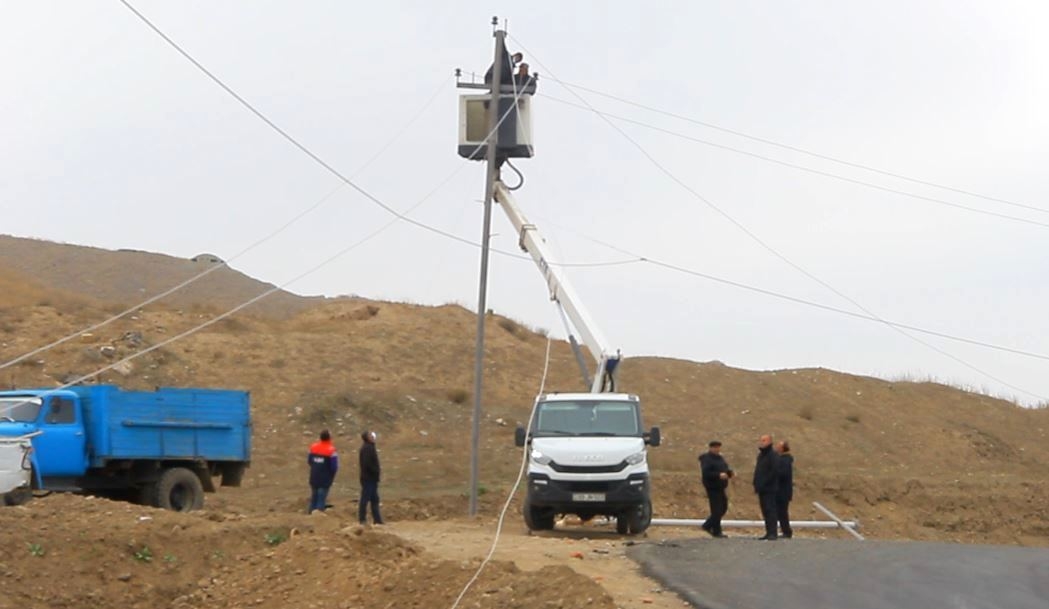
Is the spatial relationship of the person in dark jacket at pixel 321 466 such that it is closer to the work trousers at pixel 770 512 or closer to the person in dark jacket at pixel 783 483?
the work trousers at pixel 770 512

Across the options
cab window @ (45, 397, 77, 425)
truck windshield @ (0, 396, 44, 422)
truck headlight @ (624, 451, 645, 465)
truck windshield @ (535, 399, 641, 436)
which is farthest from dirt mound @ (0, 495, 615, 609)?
truck headlight @ (624, 451, 645, 465)

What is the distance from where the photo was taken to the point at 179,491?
24672 mm

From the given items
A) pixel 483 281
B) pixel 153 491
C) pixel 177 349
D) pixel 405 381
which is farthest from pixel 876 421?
pixel 153 491

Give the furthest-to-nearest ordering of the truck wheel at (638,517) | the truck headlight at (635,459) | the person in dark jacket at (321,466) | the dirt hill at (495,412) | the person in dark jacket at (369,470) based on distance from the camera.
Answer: the dirt hill at (495,412), the person in dark jacket at (321,466), the person in dark jacket at (369,470), the truck wheel at (638,517), the truck headlight at (635,459)

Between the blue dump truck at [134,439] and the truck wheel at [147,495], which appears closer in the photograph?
the blue dump truck at [134,439]

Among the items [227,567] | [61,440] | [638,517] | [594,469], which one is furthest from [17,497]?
[638,517]

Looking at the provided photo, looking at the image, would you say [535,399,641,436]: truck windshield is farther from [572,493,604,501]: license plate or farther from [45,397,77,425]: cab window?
[45,397,77,425]: cab window

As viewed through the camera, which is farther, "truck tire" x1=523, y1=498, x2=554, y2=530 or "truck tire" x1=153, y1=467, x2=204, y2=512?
"truck tire" x1=153, y1=467, x2=204, y2=512

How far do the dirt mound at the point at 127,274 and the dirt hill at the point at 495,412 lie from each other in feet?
56.4

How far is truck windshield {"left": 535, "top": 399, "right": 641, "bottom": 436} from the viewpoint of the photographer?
22484 mm

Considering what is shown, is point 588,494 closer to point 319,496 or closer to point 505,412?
point 319,496

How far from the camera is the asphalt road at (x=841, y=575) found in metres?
14.2

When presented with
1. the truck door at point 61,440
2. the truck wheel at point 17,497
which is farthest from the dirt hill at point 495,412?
the truck wheel at point 17,497

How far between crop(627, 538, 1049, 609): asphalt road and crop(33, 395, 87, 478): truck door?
9.93m
